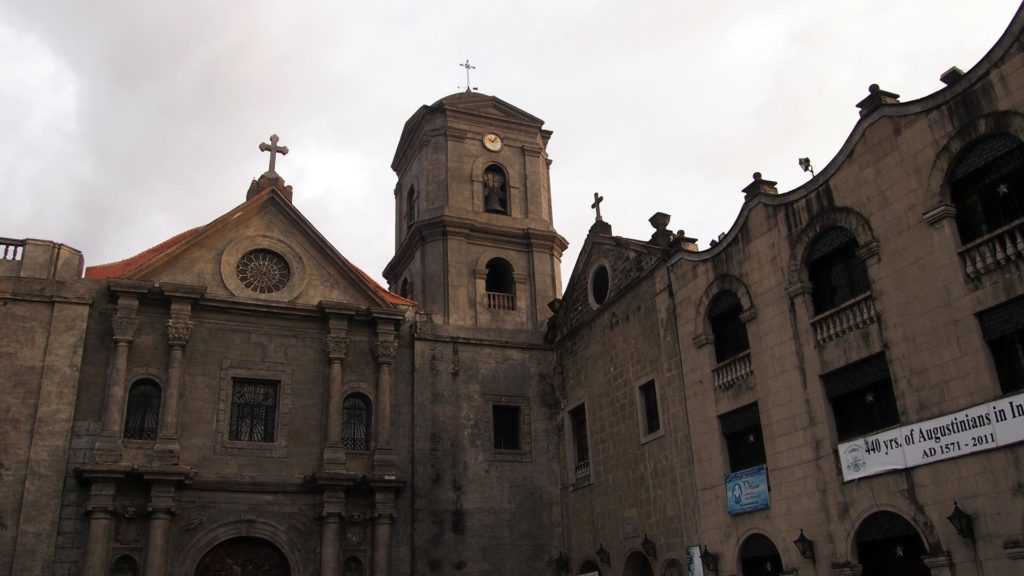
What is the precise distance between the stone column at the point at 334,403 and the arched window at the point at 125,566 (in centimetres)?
431

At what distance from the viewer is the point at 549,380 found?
2341 centimetres

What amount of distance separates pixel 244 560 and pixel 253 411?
10.9ft

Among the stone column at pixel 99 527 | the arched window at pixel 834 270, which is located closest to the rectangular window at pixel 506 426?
the stone column at pixel 99 527

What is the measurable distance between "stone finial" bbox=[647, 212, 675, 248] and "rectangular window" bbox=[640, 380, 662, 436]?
3.12 meters

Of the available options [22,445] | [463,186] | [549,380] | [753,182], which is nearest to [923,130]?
[753,182]

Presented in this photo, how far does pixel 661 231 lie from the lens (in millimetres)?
19703

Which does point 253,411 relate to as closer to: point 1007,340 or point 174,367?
point 174,367

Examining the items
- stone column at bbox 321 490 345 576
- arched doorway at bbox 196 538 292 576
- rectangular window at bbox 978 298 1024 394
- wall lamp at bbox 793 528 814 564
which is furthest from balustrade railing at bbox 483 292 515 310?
rectangular window at bbox 978 298 1024 394

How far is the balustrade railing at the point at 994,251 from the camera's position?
37.7 feet

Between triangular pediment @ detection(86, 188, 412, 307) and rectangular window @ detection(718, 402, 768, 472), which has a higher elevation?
triangular pediment @ detection(86, 188, 412, 307)

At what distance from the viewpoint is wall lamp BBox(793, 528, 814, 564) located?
46.2 feet

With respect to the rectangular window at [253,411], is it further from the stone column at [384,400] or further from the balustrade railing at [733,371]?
the balustrade railing at [733,371]

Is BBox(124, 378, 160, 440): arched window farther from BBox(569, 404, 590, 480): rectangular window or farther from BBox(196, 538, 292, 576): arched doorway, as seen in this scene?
BBox(569, 404, 590, 480): rectangular window

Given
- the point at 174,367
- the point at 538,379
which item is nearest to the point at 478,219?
the point at 538,379
